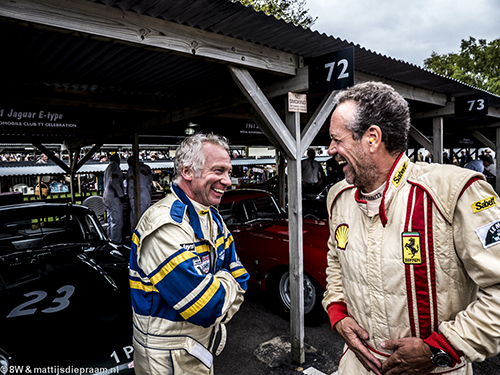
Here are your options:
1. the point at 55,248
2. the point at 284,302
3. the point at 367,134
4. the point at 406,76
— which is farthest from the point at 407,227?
the point at 406,76

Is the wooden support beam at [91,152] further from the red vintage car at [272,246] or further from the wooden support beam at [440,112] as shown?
the wooden support beam at [440,112]

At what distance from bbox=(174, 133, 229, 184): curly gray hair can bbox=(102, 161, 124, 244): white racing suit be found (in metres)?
7.51

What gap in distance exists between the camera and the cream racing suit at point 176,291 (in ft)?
5.01

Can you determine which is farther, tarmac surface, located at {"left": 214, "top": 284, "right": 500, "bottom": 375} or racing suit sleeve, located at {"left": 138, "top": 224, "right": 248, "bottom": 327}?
tarmac surface, located at {"left": 214, "top": 284, "right": 500, "bottom": 375}

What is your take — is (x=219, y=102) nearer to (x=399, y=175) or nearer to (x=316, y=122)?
(x=316, y=122)

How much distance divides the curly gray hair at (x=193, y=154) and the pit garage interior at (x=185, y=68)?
43.7 inches

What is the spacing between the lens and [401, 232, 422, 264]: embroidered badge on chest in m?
1.23

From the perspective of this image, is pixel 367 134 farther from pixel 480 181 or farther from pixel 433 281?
pixel 433 281

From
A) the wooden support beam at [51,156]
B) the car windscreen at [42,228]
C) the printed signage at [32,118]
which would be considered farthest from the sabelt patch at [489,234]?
the wooden support beam at [51,156]

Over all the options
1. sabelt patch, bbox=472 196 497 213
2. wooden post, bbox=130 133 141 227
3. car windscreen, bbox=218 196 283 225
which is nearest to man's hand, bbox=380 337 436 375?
sabelt patch, bbox=472 196 497 213

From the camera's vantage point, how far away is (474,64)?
3080cm

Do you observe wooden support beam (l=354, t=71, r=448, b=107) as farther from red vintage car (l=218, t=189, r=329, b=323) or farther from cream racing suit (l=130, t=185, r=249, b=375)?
cream racing suit (l=130, t=185, r=249, b=375)

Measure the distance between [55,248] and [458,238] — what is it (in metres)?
4.04

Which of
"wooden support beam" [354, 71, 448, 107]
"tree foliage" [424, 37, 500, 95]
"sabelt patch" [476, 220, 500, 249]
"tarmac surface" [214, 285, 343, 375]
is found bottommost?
"tarmac surface" [214, 285, 343, 375]
